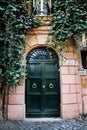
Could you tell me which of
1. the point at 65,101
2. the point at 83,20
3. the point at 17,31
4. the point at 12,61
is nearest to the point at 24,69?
the point at 12,61

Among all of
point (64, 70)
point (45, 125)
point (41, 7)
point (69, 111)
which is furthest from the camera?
point (41, 7)

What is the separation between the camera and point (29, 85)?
28.5ft

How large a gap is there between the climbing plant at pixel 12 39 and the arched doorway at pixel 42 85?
722 millimetres

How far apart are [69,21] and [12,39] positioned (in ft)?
7.49

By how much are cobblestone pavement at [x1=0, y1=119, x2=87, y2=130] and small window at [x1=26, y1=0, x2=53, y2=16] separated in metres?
4.30

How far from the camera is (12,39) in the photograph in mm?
7973

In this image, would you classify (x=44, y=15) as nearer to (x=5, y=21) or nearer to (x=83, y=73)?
(x=5, y=21)

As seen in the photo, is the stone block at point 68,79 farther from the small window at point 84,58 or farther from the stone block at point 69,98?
the small window at point 84,58

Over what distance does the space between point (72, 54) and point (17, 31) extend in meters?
2.33

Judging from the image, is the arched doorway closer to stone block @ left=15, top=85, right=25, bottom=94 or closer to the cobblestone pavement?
stone block @ left=15, top=85, right=25, bottom=94

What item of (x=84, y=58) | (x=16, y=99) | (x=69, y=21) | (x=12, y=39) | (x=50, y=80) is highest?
(x=69, y=21)

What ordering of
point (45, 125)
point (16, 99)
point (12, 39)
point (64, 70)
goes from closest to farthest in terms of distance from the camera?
point (45, 125) < point (12, 39) < point (16, 99) < point (64, 70)

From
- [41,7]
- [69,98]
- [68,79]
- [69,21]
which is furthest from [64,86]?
[41,7]

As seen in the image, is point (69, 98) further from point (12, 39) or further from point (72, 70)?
point (12, 39)
